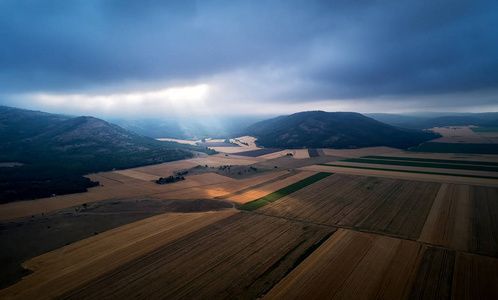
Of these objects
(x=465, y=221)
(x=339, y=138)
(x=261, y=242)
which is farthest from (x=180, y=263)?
(x=339, y=138)

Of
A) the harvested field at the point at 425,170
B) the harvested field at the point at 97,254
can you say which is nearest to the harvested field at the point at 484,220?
the harvested field at the point at 425,170

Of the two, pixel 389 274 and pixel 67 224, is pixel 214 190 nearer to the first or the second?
pixel 67 224

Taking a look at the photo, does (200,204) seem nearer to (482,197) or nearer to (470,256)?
(470,256)

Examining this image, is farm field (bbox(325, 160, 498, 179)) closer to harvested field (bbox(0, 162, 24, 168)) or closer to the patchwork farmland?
the patchwork farmland

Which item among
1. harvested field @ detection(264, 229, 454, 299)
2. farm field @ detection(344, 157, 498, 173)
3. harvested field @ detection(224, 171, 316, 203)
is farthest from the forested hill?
farm field @ detection(344, 157, 498, 173)

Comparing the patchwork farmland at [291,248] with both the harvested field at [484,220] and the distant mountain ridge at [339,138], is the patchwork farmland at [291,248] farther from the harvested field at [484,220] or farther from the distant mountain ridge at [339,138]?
the distant mountain ridge at [339,138]

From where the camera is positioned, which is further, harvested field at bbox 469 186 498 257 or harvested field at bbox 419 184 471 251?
harvested field at bbox 419 184 471 251

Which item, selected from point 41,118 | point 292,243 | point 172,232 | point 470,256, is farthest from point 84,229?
point 41,118
